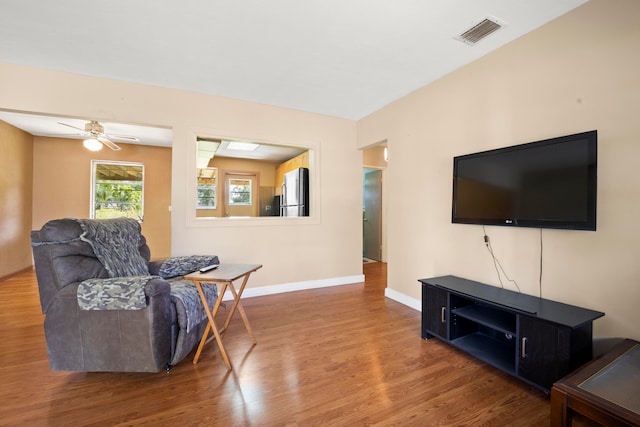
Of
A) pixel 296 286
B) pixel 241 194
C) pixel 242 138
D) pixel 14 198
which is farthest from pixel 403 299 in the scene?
pixel 14 198

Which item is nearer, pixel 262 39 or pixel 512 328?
pixel 512 328

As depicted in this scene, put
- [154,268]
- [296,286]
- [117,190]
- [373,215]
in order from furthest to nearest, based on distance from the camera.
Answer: [373,215], [117,190], [296,286], [154,268]

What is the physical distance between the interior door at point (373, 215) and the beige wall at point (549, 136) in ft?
9.29

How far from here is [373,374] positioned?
1948mm

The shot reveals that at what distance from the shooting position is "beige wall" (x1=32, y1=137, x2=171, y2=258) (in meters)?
5.32

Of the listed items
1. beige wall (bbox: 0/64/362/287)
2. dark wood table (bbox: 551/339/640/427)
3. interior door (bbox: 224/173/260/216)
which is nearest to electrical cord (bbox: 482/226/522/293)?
dark wood table (bbox: 551/339/640/427)

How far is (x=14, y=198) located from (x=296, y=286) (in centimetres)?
501

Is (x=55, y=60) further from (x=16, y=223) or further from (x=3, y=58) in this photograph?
(x=16, y=223)

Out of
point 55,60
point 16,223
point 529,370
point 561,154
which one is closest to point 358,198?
point 561,154

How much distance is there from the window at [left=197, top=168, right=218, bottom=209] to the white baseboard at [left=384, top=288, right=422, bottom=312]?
5.01 metres

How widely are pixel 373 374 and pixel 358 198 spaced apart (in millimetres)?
2908

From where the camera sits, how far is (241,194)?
23.7 ft

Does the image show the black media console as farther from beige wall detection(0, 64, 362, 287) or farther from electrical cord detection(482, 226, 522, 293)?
beige wall detection(0, 64, 362, 287)

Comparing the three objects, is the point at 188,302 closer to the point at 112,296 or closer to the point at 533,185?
the point at 112,296
